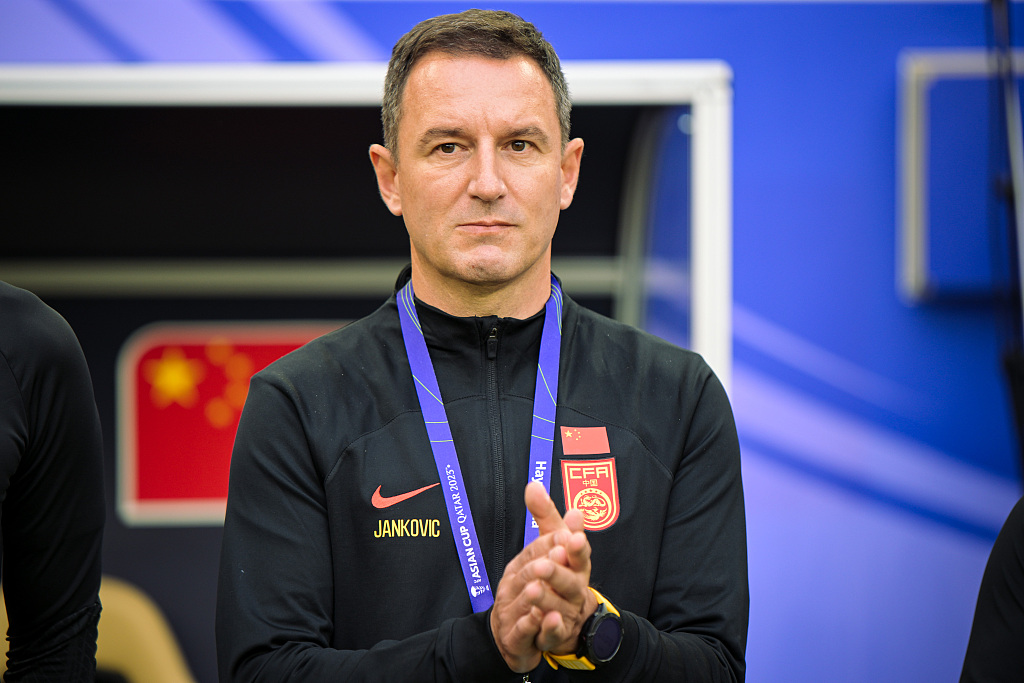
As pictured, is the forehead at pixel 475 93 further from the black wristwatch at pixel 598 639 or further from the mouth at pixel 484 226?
the black wristwatch at pixel 598 639

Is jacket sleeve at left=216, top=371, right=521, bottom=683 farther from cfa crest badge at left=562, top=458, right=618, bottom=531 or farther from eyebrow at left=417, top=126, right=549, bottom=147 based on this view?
eyebrow at left=417, top=126, right=549, bottom=147

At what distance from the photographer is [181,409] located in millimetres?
3594

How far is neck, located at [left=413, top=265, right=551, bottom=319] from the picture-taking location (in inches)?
55.7

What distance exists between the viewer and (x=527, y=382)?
1.42 metres

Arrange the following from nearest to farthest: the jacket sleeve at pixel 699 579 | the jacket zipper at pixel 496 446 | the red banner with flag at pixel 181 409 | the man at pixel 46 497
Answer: the jacket sleeve at pixel 699 579 → the jacket zipper at pixel 496 446 → the man at pixel 46 497 → the red banner with flag at pixel 181 409

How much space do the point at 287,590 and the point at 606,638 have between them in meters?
0.42

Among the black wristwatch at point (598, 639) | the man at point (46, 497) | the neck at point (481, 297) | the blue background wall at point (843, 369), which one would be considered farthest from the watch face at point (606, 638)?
the blue background wall at point (843, 369)

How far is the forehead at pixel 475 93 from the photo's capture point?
4.41 feet

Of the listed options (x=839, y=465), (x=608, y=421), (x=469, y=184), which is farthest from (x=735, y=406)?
(x=469, y=184)

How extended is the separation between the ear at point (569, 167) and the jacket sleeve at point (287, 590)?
51 cm

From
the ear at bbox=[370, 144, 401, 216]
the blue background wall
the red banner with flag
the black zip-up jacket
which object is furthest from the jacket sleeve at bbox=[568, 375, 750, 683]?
the red banner with flag

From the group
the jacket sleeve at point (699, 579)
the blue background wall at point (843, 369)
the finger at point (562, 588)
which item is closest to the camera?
the finger at point (562, 588)

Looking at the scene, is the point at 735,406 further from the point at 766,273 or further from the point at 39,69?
the point at 39,69

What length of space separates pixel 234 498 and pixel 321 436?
14 cm
